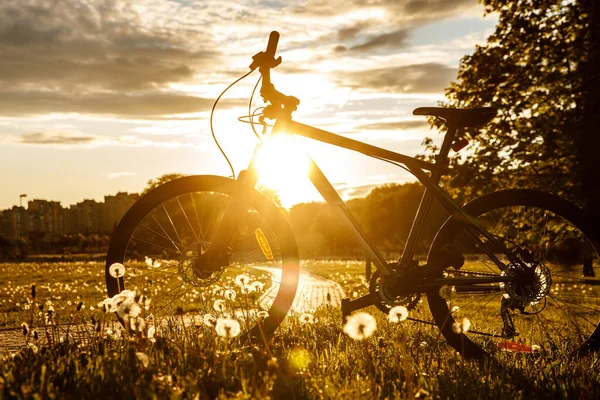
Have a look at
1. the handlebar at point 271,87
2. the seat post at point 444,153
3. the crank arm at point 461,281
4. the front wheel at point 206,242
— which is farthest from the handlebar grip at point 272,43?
the crank arm at point 461,281

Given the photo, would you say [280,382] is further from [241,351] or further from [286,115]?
[286,115]

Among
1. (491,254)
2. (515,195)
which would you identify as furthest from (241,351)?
(515,195)

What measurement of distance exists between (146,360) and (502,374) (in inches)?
84.2

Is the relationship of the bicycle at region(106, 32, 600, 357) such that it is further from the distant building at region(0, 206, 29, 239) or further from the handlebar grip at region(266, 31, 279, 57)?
the distant building at region(0, 206, 29, 239)

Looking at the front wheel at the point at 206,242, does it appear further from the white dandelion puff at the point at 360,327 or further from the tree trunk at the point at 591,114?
the tree trunk at the point at 591,114

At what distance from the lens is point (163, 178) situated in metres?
49.7

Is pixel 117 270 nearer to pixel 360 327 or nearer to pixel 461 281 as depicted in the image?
pixel 360 327

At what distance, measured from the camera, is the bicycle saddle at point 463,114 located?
14.7 ft

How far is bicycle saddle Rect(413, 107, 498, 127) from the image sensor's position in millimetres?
4484

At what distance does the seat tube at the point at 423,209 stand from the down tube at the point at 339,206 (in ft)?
0.71

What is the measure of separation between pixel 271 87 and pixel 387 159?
3.49 feet

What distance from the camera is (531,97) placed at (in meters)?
18.8

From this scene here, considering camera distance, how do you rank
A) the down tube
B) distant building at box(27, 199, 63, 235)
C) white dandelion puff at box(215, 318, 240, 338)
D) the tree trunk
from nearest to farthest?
white dandelion puff at box(215, 318, 240, 338)
the down tube
the tree trunk
distant building at box(27, 199, 63, 235)

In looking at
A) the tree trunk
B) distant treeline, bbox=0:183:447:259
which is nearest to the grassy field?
the tree trunk
